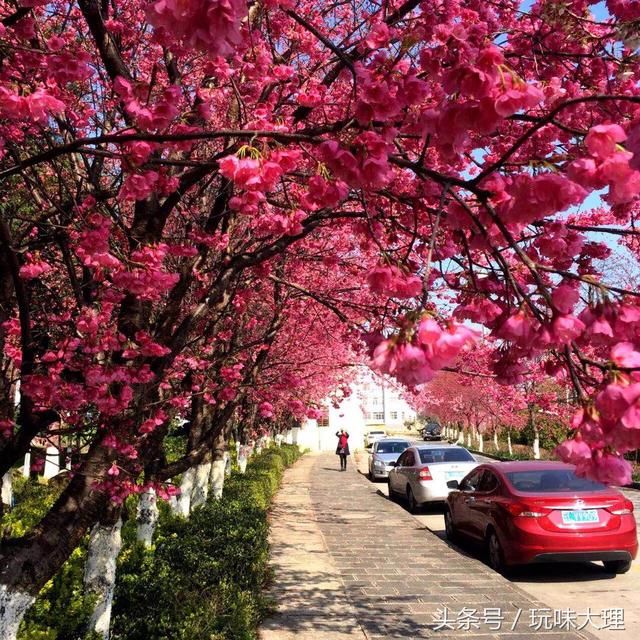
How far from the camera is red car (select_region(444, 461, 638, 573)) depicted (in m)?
7.57

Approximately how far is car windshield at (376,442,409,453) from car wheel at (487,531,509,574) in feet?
51.1

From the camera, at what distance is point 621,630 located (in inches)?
227

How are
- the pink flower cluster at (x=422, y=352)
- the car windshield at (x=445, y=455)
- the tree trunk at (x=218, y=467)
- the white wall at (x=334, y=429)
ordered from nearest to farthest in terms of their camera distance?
the pink flower cluster at (x=422, y=352), the tree trunk at (x=218, y=467), the car windshield at (x=445, y=455), the white wall at (x=334, y=429)

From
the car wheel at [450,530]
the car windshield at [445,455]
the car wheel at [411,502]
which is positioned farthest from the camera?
the car windshield at [445,455]

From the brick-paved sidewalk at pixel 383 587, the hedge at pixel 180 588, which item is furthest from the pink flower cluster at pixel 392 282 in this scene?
the brick-paved sidewalk at pixel 383 587

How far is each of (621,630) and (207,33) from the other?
629 cm

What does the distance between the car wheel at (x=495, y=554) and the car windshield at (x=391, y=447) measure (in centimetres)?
1558

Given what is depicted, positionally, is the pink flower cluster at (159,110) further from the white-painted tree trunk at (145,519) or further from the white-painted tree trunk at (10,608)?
the white-painted tree trunk at (145,519)

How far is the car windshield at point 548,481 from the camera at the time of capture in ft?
26.8

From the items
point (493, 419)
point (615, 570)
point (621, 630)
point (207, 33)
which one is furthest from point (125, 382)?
point (493, 419)

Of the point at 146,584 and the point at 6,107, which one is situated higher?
the point at 6,107

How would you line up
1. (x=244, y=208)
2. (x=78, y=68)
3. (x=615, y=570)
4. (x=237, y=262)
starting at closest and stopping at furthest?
(x=78, y=68) < (x=244, y=208) < (x=237, y=262) < (x=615, y=570)

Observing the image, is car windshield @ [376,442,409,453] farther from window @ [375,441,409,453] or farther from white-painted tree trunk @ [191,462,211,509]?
white-painted tree trunk @ [191,462,211,509]

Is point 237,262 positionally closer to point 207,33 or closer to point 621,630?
point 207,33
